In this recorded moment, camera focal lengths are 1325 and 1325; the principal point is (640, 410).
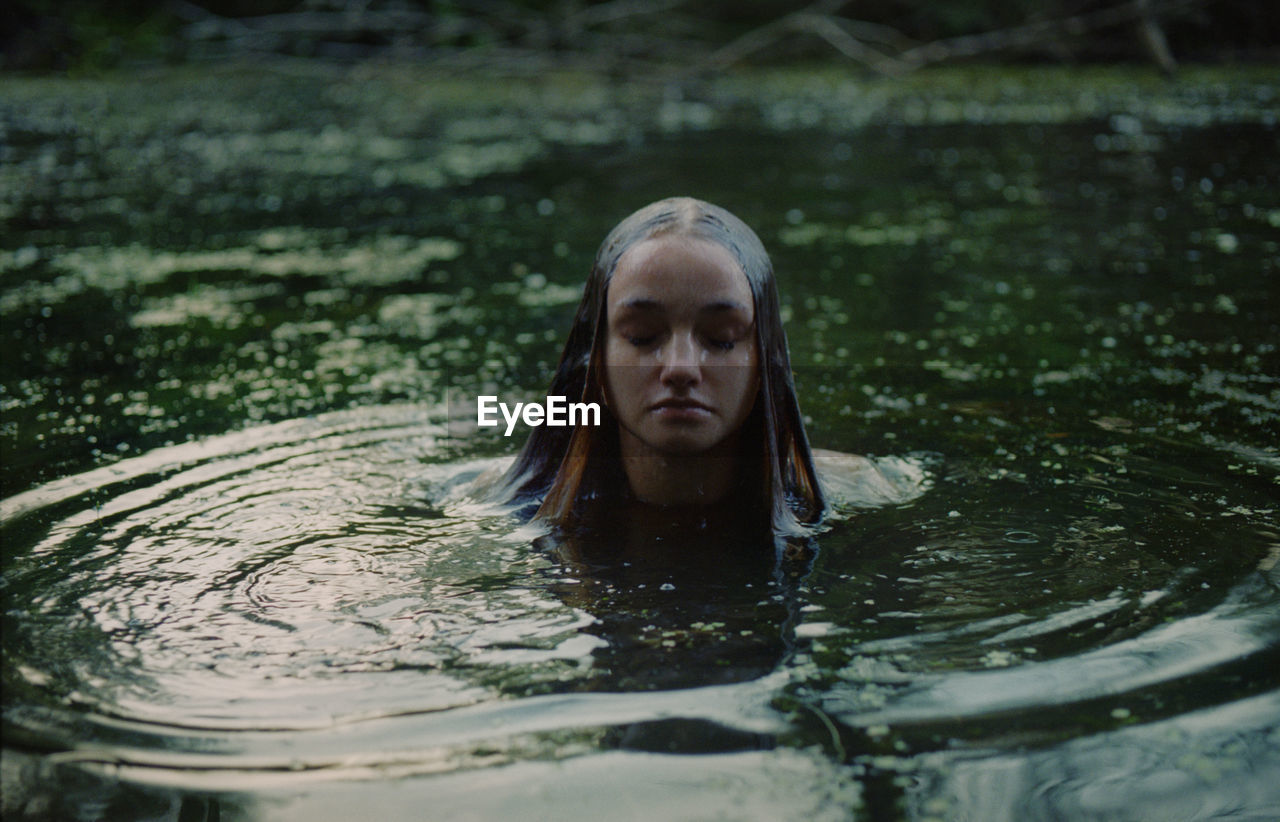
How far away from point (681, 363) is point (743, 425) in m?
0.45

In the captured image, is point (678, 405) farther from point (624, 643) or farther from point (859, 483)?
point (859, 483)

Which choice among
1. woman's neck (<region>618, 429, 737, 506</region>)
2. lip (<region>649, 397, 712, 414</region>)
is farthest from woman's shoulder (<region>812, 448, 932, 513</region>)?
lip (<region>649, 397, 712, 414</region>)

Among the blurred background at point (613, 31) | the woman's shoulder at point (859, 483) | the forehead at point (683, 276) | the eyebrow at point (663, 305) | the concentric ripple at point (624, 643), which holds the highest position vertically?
the blurred background at point (613, 31)

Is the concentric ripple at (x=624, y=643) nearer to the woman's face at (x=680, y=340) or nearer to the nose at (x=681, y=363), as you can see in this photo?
the woman's face at (x=680, y=340)

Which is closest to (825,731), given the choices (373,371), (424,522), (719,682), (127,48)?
(719,682)

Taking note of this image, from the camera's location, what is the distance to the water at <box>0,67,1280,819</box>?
2.91m

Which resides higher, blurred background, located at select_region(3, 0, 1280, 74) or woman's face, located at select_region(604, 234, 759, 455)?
blurred background, located at select_region(3, 0, 1280, 74)

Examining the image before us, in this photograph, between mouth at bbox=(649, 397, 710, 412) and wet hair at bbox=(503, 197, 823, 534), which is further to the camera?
wet hair at bbox=(503, 197, 823, 534)

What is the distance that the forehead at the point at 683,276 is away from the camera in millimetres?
3852

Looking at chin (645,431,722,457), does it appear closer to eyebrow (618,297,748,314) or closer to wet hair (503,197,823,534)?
wet hair (503,197,823,534)

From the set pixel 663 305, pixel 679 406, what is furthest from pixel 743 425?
pixel 663 305

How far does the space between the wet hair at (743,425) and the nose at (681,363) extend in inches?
10.4

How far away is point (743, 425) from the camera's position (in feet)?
13.7

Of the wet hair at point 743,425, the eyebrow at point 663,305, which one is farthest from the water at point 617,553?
the eyebrow at point 663,305
